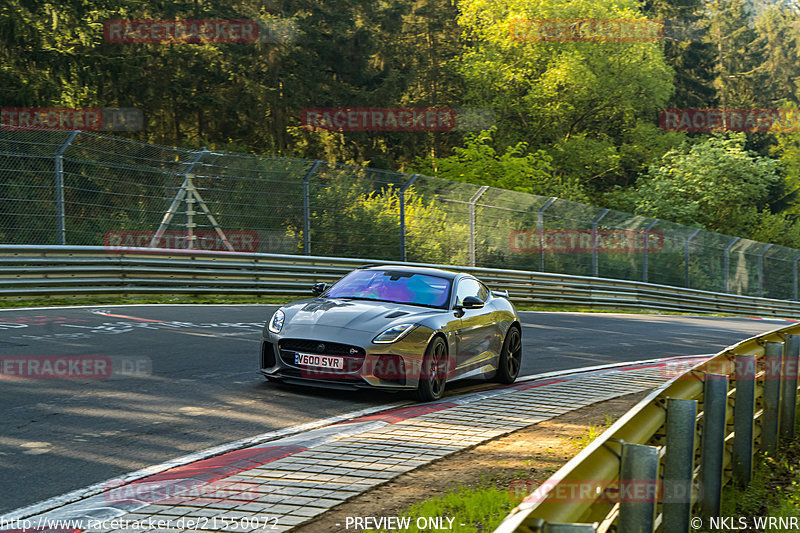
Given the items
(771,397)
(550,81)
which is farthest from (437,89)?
(771,397)

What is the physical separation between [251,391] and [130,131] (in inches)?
1162

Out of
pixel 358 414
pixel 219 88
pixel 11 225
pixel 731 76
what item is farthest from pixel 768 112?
pixel 358 414

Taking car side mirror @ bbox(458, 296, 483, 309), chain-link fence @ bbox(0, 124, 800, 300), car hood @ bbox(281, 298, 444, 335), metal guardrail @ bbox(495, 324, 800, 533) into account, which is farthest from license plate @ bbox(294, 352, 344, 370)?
chain-link fence @ bbox(0, 124, 800, 300)

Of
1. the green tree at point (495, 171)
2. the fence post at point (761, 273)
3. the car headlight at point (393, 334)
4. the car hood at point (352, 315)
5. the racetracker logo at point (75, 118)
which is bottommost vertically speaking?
the fence post at point (761, 273)

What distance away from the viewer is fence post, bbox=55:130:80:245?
17.1 m

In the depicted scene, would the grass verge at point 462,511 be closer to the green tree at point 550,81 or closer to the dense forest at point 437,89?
the dense forest at point 437,89

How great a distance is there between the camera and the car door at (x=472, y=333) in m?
10.1

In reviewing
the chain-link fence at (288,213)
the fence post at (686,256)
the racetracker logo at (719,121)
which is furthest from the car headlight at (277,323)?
the racetracker logo at (719,121)

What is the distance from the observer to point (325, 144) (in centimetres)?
4319

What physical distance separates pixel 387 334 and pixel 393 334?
0.06m

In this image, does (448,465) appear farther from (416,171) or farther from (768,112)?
(768,112)

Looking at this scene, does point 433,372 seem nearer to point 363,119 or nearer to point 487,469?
point 487,469

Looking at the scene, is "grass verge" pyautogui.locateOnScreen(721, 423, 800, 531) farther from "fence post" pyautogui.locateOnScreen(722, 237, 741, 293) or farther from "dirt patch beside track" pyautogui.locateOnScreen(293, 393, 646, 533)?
"fence post" pyautogui.locateOnScreen(722, 237, 741, 293)

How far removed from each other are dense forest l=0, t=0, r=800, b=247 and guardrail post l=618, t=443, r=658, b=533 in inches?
1155
